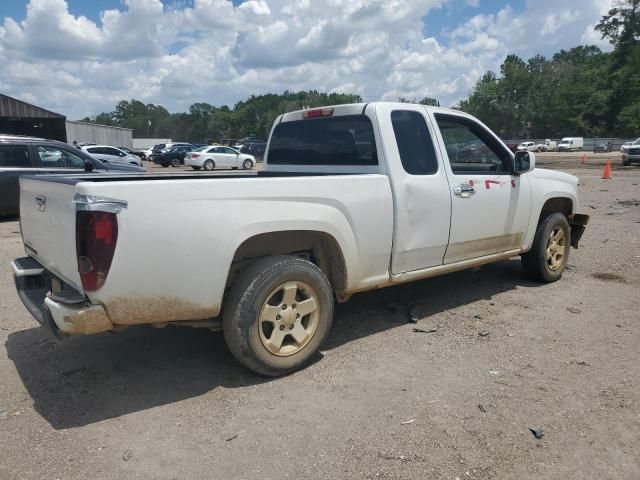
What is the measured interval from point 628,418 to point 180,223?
295 centimetres

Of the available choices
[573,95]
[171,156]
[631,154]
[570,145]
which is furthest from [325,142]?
[573,95]

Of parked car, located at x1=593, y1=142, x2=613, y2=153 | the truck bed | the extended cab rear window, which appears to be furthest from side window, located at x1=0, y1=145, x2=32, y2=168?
parked car, located at x1=593, y1=142, x2=613, y2=153

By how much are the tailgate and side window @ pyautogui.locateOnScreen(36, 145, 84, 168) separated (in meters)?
7.59

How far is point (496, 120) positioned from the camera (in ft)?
308

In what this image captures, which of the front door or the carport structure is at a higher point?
the carport structure

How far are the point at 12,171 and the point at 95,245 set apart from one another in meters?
8.92

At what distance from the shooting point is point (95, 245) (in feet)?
9.66

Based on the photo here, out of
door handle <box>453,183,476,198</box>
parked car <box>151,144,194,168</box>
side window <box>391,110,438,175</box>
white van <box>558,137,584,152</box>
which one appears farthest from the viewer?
white van <box>558,137,584,152</box>

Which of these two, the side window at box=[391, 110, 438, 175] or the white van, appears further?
the white van

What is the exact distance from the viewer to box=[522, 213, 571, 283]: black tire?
5.95m

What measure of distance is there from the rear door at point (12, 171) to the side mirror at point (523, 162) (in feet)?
29.3

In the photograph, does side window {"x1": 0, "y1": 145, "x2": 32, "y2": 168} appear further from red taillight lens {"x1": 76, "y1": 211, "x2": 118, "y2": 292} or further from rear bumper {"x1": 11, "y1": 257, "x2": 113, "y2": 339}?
red taillight lens {"x1": 76, "y1": 211, "x2": 118, "y2": 292}

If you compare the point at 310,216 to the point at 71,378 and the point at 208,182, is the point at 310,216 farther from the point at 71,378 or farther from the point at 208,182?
the point at 71,378

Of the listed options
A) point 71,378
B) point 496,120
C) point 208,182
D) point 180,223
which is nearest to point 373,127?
point 208,182
